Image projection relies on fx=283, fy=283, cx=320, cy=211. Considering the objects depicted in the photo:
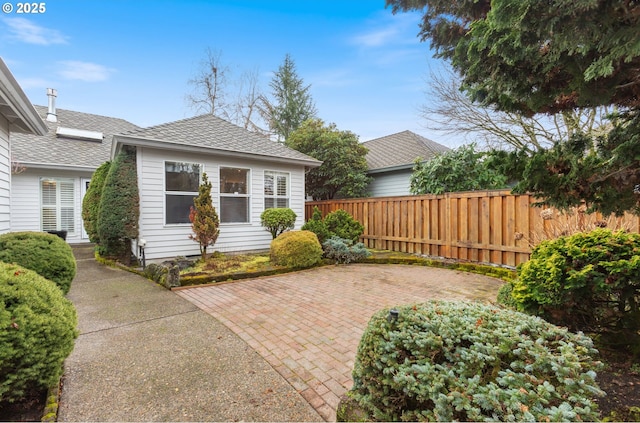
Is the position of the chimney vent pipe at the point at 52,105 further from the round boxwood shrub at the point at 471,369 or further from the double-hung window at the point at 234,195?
the round boxwood shrub at the point at 471,369

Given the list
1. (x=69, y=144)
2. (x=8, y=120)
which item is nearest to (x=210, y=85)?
(x=69, y=144)

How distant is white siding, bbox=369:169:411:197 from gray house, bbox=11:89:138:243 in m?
11.6

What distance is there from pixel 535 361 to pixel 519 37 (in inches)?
64.8

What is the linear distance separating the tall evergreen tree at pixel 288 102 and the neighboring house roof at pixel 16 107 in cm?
1783

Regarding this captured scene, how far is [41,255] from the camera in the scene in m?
3.92

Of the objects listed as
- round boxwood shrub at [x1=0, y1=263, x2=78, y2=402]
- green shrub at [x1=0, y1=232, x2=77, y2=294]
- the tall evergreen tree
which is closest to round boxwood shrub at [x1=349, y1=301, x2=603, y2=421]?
round boxwood shrub at [x1=0, y1=263, x2=78, y2=402]

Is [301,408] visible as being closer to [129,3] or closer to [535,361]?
[535,361]

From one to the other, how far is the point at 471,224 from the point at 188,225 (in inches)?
289

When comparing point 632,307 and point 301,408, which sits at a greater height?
point 632,307

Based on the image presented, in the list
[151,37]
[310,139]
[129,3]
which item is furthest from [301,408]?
[310,139]

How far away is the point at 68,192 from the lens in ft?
35.1

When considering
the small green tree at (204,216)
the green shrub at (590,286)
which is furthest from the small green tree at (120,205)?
the green shrub at (590,286)

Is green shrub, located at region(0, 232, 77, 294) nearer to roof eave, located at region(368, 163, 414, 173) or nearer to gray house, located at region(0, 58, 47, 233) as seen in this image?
gray house, located at region(0, 58, 47, 233)

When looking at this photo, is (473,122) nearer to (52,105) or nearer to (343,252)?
(343,252)
